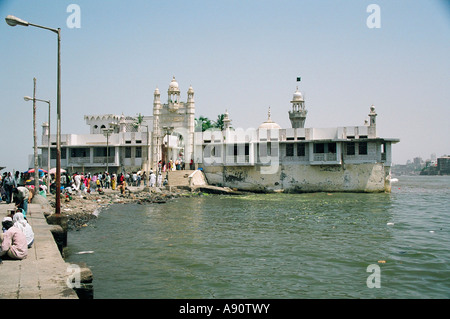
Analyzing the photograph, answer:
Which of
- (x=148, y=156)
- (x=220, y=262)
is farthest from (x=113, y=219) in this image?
(x=148, y=156)

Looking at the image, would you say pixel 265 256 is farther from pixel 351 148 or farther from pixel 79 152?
pixel 79 152

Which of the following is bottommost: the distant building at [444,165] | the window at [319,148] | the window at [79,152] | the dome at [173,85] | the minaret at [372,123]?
the distant building at [444,165]

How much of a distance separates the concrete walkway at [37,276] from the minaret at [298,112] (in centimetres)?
4256

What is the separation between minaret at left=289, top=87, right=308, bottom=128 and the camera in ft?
164

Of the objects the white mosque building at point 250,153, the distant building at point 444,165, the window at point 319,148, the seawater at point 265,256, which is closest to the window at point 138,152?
the white mosque building at point 250,153

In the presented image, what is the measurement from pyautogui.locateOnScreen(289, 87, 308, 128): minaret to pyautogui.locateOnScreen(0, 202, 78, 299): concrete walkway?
140 feet

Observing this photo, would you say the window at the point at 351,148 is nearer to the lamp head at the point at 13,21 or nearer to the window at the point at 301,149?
the window at the point at 301,149

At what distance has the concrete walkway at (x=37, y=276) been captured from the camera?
6273 millimetres

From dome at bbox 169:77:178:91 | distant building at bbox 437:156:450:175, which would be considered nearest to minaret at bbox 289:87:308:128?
dome at bbox 169:77:178:91

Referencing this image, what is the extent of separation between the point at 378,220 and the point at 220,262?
11.8 meters

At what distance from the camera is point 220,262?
11.6 metres

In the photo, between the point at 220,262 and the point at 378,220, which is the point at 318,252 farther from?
A: the point at 378,220

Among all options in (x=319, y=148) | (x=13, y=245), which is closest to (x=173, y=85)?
(x=319, y=148)
